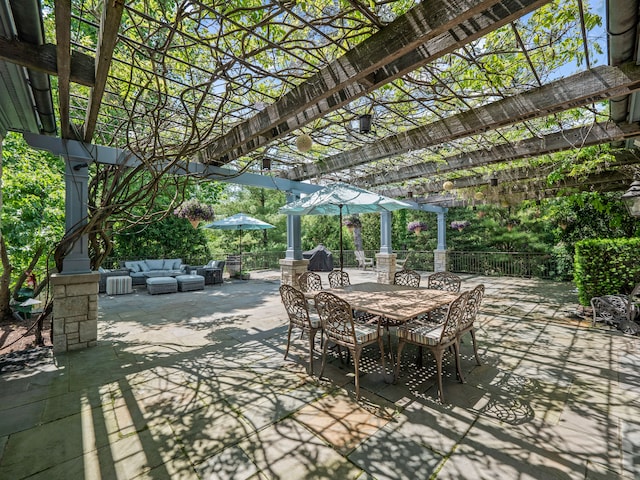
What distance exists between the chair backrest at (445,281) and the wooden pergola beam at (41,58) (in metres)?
4.69

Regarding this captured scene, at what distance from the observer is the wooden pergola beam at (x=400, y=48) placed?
5.18ft

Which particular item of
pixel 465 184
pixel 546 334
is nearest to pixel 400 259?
pixel 465 184

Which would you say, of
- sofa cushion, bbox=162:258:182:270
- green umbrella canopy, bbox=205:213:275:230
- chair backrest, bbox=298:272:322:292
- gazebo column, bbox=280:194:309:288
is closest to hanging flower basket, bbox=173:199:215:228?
green umbrella canopy, bbox=205:213:275:230

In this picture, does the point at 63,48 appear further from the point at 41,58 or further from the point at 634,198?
the point at 634,198

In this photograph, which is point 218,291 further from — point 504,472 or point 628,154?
point 628,154

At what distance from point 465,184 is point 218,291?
6.74 m

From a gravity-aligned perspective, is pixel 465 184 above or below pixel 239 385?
above

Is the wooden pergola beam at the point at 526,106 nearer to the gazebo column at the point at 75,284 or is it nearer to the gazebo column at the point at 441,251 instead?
the gazebo column at the point at 75,284

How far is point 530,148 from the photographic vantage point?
4320mm

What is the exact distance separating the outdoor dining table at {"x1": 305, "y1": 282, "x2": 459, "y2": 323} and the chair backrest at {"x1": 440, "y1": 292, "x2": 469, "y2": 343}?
0.24 m

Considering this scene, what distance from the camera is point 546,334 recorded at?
4.25m

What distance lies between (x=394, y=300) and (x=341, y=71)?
7.80 ft

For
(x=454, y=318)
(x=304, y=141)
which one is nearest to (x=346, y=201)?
(x=304, y=141)

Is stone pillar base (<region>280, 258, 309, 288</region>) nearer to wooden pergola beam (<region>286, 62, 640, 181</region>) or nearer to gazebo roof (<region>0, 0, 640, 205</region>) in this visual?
gazebo roof (<region>0, 0, 640, 205</region>)
